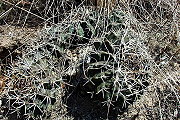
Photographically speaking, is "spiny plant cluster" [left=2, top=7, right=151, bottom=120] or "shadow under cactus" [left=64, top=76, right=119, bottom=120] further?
"shadow under cactus" [left=64, top=76, right=119, bottom=120]

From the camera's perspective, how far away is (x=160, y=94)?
2.13m

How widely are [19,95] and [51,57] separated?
343mm

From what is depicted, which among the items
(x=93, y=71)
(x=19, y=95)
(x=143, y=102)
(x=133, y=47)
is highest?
(x=133, y=47)

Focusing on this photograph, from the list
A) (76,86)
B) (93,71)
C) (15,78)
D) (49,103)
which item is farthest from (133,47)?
(15,78)

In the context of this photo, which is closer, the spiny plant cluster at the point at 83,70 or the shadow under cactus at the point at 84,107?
the spiny plant cluster at the point at 83,70

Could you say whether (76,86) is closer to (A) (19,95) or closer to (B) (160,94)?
(A) (19,95)

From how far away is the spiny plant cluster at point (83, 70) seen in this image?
1.80 metres

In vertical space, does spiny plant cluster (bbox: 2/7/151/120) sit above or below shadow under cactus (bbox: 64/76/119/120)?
above

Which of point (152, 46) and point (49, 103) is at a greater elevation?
point (152, 46)

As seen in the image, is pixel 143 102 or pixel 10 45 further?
pixel 10 45

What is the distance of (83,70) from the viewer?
1.96 meters

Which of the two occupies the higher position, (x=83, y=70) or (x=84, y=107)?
(x=83, y=70)

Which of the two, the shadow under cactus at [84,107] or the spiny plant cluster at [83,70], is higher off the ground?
the spiny plant cluster at [83,70]

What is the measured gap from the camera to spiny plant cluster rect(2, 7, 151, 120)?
1.80m
